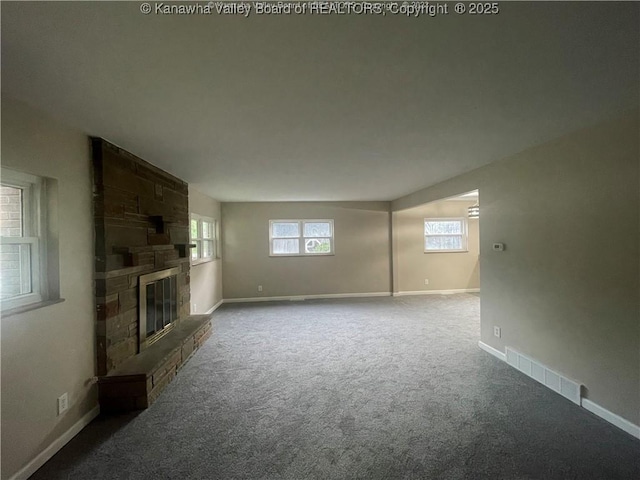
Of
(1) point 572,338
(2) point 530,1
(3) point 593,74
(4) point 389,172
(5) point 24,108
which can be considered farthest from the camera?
(4) point 389,172

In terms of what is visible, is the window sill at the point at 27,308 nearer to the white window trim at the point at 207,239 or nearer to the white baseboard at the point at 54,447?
the white baseboard at the point at 54,447

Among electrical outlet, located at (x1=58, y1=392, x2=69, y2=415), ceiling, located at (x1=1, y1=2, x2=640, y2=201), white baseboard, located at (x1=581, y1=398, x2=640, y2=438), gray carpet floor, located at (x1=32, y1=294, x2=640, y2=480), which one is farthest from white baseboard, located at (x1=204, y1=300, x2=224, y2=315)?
white baseboard, located at (x1=581, y1=398, x2=640, y2=438)

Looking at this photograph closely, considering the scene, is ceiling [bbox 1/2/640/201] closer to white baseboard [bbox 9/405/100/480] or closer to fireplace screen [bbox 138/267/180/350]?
fireplace screen [bbox 138/267/180/350]

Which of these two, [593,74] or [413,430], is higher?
[593,74]

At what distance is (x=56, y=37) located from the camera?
1228mm

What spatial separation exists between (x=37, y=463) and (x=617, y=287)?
4.14 metres

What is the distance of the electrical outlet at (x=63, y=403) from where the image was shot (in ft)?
6.72

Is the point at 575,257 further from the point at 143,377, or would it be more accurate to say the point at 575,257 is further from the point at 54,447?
the point at 54,447

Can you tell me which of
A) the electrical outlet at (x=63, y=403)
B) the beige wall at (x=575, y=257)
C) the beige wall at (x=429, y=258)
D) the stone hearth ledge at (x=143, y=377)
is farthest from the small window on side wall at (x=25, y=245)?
the beige wall at (x=429, y=258)

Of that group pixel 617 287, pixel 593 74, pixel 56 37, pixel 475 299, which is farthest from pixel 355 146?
pixel 475 299

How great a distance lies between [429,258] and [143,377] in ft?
21.3

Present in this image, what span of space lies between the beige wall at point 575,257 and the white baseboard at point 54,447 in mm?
4017

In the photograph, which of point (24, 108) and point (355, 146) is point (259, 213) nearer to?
point (355, 146)

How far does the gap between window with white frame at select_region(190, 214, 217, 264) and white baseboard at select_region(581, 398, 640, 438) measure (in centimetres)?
506
